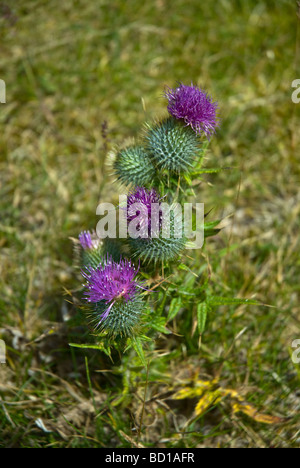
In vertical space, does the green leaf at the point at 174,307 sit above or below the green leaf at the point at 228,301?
below

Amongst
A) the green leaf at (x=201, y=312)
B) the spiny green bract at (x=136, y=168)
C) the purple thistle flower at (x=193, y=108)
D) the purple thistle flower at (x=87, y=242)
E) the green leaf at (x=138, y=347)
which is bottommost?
the green leaf at (x=138, y=347)

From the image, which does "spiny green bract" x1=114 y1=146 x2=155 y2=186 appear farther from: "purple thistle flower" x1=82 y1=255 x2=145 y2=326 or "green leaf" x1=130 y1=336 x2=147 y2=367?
"green leaf" x1=130 y1=336 x2=147 y2=367

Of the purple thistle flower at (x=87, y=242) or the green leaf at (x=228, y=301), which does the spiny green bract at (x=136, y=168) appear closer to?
the purple thistle flower at (x=87, y=242)

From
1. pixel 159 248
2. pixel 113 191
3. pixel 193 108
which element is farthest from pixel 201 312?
pixel 113 191

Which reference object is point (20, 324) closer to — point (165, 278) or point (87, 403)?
point (87, 403)

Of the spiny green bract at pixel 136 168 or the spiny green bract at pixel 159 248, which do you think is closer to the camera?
the spiny green bract at pixel 159 248

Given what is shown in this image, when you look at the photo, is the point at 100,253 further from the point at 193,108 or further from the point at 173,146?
the point at 193,108

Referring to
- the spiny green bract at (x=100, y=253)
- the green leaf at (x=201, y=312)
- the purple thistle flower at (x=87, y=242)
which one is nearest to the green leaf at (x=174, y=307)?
the green leaf at (x=201, y=312)
